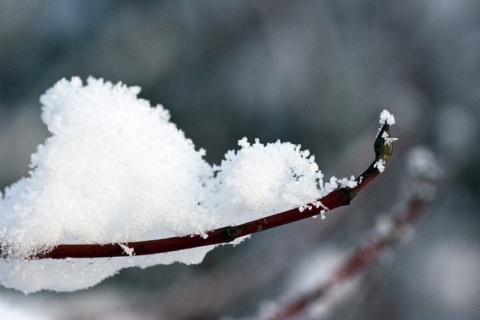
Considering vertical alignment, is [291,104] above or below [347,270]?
above

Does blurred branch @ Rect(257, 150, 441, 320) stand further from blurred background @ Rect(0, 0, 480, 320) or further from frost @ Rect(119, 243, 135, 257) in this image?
blurred background @ Rect(0, 0, 480, 320)

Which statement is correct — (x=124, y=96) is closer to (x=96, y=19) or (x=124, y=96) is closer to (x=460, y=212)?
(x=460, y=212)

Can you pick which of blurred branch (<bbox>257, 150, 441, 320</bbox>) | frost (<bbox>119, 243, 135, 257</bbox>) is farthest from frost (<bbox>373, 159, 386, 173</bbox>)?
blurred branch (<bbox>257, 150, 441, 320</bbox>)

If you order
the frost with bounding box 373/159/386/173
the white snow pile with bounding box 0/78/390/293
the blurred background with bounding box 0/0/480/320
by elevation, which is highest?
the blurred background with bounding box 0/0/480/320

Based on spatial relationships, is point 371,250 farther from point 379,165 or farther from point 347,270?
point 379,165

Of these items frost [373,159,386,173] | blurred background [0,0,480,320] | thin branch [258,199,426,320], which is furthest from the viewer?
blurred background [0,0,480,320]

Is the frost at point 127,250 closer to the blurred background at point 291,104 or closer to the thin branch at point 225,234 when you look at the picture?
the thin branch at point 225,234

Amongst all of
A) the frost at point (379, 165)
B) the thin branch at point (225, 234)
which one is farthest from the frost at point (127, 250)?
the frost at point (379, 165)

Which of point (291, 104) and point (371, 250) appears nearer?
point (371, 250)

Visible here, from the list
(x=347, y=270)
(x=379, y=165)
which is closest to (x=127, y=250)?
(x=379, y=165)
